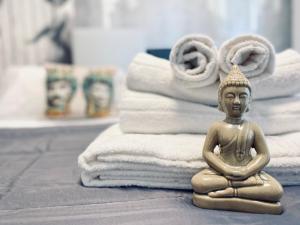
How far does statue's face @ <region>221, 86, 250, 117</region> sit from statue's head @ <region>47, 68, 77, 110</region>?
46.0 inches

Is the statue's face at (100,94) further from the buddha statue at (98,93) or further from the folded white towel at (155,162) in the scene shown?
the folded white towel at (155,162)

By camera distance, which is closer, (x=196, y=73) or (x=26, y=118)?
(x=196, y=73)

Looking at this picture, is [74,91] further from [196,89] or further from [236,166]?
[236,166]

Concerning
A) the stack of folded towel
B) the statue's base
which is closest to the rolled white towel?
the stack of folded towel

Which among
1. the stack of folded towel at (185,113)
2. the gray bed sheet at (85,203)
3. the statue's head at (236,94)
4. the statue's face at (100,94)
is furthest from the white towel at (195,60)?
the statue's face at (100,94)

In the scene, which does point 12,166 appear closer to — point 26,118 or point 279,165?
point 279,165

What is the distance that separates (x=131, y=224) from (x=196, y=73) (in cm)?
32

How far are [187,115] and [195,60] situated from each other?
12cm

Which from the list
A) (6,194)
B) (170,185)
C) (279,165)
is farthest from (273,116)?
(6,194)

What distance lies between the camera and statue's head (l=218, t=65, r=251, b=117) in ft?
1.94

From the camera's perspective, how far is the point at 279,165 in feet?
2.14

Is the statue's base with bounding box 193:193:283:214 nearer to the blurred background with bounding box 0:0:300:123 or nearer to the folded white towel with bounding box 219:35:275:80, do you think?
the folded white towel with bounding box 219:35:275:80

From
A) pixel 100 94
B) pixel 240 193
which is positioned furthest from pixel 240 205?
pixel 100 94

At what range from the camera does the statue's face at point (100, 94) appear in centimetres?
165
